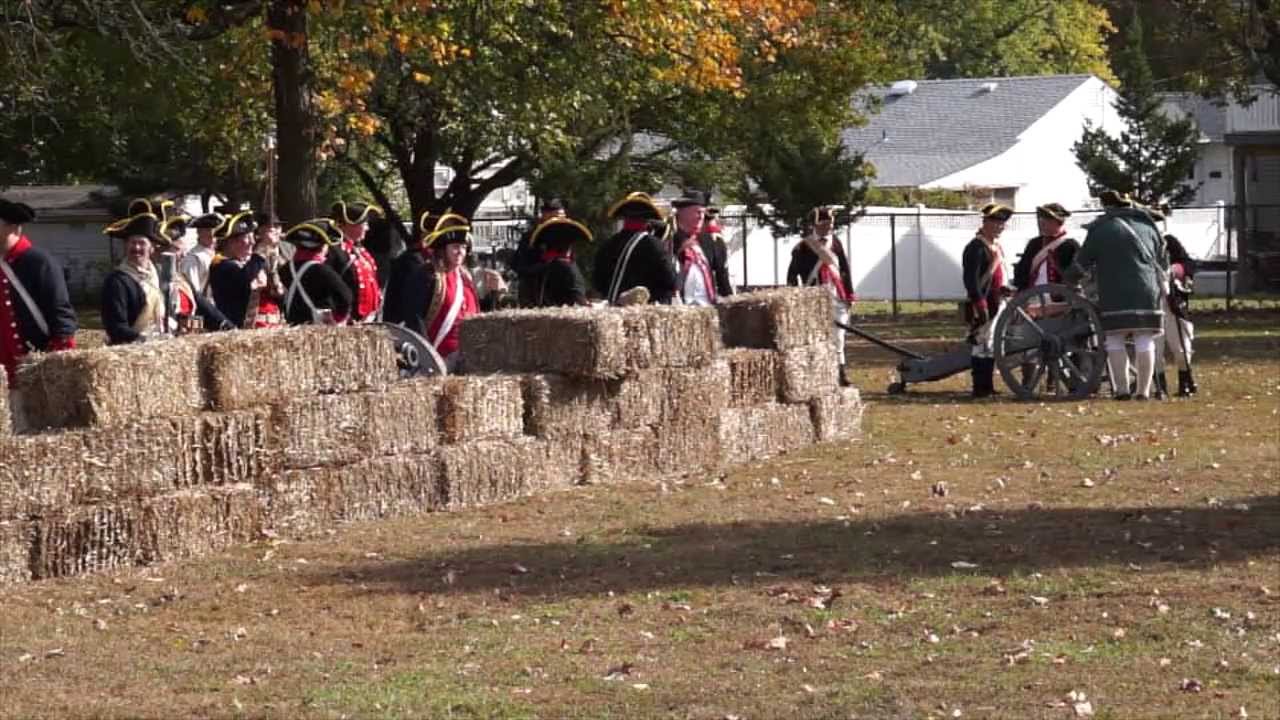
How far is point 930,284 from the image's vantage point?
5350 centimetres

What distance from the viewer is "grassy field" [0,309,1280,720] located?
8.85 m

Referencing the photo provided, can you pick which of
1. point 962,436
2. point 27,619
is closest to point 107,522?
point 27,619

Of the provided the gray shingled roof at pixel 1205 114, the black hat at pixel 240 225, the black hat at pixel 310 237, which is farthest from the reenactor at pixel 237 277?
the gray shingled roof at pixel 1205 114

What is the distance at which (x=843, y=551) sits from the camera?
1234cm

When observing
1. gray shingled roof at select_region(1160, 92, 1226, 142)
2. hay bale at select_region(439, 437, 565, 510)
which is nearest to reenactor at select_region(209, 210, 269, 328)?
hay bale at select_region(439, 437, 565, 510)

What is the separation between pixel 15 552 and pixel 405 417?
3066 millimetres

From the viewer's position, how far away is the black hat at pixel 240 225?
19.5 m

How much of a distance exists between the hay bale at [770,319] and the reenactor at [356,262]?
2.93 meters

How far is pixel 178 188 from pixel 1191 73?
2143 cm

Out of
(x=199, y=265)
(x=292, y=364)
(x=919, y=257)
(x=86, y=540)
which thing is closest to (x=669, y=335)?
(x=292, y=364)

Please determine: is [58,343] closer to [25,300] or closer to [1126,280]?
[25,300]

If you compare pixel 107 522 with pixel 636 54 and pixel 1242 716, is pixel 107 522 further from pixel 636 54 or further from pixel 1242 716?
pixel 636 54

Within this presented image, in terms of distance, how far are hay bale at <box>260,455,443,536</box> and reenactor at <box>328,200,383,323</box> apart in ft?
14.4

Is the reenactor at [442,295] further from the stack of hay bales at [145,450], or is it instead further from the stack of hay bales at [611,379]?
the stack of hay bales at [145,450]
